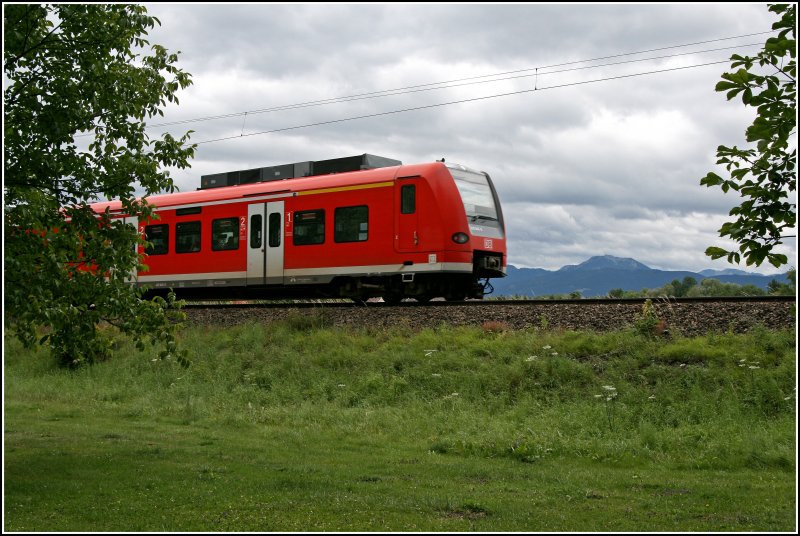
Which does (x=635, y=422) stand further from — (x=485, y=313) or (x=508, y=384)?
(x=485, y=313)

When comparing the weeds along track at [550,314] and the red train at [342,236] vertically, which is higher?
the red train at [342,236]

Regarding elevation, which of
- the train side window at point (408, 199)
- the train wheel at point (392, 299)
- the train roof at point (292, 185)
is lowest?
the train wheel at point (392, 299)

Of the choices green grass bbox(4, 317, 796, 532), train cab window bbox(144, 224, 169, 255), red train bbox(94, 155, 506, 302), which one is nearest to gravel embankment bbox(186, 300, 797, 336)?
green grass bbox(4, 317, 796, 532)

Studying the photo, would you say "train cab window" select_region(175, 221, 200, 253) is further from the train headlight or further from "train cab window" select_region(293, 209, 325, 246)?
the train headlight

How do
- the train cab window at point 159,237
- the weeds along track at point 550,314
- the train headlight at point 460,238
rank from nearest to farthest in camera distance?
the weeds along track at point 550,314, the train headlight at point 460,238, the train cab window at point 159,237

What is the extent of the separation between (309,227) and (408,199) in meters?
3.31

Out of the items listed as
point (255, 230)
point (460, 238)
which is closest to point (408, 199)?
point (460, 238)

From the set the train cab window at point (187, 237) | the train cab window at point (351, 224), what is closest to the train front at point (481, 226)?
the train cab window at point (351, 224)

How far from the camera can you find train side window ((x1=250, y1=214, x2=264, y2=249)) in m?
23.5

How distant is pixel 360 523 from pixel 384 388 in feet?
26.3

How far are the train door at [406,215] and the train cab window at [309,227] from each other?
247cm

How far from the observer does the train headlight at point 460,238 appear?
65.8 ft

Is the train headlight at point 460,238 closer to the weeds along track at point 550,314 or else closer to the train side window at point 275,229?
the weeds along track at point 550,314

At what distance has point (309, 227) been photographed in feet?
73.5
